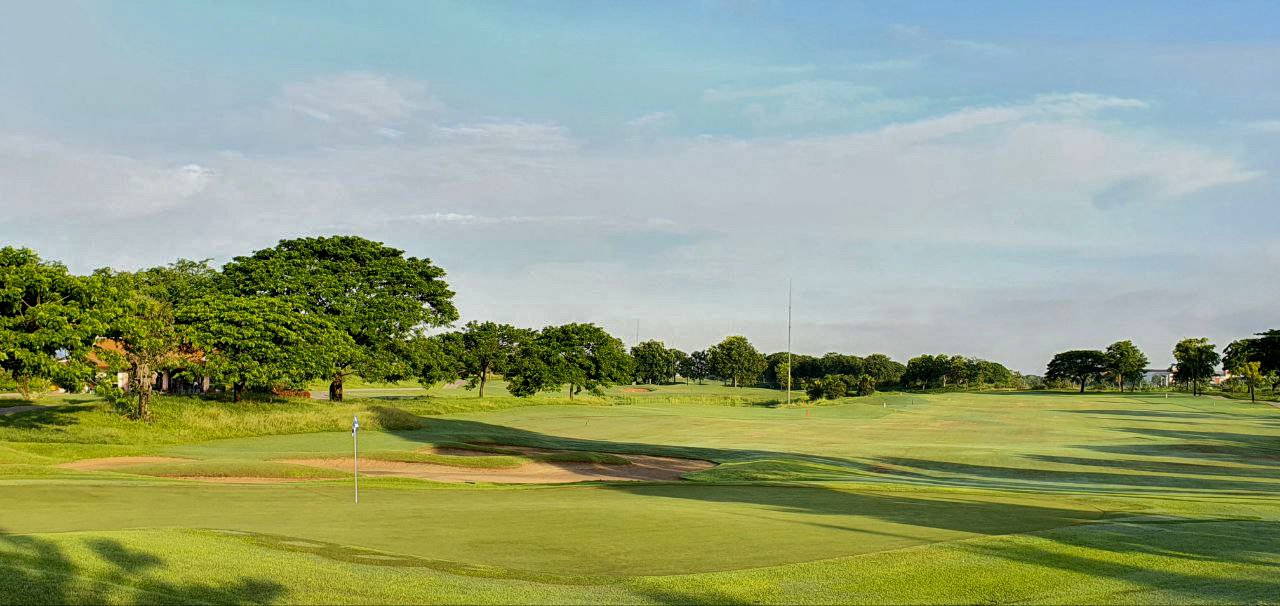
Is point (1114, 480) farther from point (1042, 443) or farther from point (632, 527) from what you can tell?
point (632, 527)

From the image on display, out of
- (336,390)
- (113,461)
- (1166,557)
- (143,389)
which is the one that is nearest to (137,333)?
(143,389)

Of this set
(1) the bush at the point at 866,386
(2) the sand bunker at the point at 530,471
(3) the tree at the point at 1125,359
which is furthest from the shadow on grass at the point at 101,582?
(3) the tree at the point at 1125,359

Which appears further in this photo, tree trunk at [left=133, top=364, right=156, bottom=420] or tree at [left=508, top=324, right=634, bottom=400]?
tree at [left=508, top=324, right=634, bottom=400]

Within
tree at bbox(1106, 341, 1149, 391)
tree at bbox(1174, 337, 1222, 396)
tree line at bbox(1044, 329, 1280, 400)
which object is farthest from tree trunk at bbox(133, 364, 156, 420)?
tree at bbox(1106, 341, 1149, 391)

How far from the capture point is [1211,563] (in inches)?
558

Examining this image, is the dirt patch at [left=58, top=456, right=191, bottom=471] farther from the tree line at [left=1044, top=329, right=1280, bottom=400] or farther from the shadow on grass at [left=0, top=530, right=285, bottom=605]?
the tree line at [left=1044, top=329, right=1280, bottom=400]

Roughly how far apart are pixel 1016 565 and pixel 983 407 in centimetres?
11237

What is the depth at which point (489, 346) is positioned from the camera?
118750 millimetres

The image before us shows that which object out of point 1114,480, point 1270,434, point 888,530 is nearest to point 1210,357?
point 1270,434

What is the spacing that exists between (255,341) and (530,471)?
28612mm

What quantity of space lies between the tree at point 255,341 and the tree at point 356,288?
4.75 m

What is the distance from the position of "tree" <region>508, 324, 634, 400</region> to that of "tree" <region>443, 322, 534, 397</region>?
3839 mm

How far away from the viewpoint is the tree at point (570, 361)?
11000 cm

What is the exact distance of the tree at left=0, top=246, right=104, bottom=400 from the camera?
4125 cm
